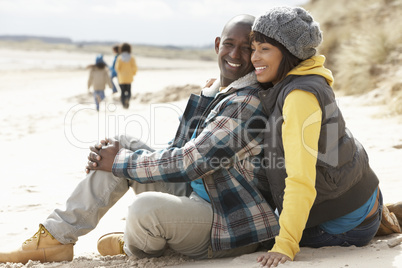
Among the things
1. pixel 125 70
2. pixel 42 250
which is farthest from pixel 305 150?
pixel 125 70

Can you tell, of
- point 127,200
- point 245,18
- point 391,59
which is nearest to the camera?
point 245,18

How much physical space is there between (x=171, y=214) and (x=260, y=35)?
40.7 inches

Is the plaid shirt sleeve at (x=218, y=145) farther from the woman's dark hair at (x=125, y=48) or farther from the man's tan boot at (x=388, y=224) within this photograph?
the woman's dark hair at (x=125, y=48)

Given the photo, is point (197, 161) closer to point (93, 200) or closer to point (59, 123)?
point (93, 200)

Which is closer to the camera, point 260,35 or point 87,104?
point 260,35

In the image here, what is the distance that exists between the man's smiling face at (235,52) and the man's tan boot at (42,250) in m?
1.36

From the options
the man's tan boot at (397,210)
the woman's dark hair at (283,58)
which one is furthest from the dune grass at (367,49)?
the woman's dark hair at (283,58)

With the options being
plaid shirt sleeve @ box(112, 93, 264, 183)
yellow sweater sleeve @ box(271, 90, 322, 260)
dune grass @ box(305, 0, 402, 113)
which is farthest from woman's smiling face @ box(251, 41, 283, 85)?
dune grass @ box(305, 0, 402, 113)

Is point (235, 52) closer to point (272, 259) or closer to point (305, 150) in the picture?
point (305, 150)

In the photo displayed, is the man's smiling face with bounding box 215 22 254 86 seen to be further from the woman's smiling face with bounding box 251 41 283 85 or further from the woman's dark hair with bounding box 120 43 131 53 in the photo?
the woman's dark hair with bounding box 120 43 131 53

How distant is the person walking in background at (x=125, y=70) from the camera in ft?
37.4

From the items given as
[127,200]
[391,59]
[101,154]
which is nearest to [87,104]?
[391,59]

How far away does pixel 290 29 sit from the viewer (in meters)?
2.56

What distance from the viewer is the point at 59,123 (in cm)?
949
